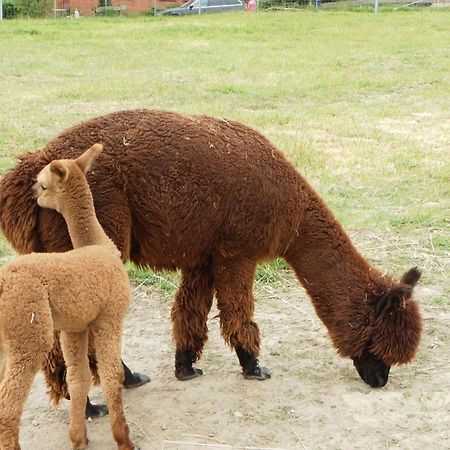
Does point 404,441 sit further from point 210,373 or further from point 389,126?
point 389,126

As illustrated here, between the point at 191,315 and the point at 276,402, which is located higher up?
the point at 191,315

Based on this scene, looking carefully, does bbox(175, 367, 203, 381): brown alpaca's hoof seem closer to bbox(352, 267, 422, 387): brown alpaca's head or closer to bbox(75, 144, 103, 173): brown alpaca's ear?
bbox(352, 267, 422, 387): brown alpaca's head

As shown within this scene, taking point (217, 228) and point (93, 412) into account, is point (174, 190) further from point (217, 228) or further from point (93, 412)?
point (93, 412)

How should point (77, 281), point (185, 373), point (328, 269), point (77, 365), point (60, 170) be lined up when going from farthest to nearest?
point (185, 373), point (328, 269), point (77, 365), point (60, 170), point (77, 281)

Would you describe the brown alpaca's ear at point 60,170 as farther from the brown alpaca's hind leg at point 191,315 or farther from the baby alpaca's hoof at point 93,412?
the baby alpaca's hoof at point 93,412

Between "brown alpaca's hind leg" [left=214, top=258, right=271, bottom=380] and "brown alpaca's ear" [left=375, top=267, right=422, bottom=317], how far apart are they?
2.60ft

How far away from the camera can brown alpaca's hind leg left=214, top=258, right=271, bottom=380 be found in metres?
4.58

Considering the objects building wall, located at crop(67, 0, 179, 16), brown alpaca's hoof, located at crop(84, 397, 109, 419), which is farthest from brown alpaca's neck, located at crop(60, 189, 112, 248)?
building wall, located at crop(67, 0, 179, 16)

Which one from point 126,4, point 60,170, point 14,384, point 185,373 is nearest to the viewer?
point 14,384

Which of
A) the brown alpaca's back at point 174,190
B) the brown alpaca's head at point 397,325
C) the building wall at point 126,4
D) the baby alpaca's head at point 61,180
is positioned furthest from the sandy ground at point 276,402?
the building wall at point 126,4

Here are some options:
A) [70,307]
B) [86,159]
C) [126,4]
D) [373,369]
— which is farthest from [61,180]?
[126,4]

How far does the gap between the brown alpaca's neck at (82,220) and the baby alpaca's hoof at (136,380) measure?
139 cm

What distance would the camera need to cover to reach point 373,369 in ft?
15.8

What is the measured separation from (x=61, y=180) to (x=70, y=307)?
2.09 ft
